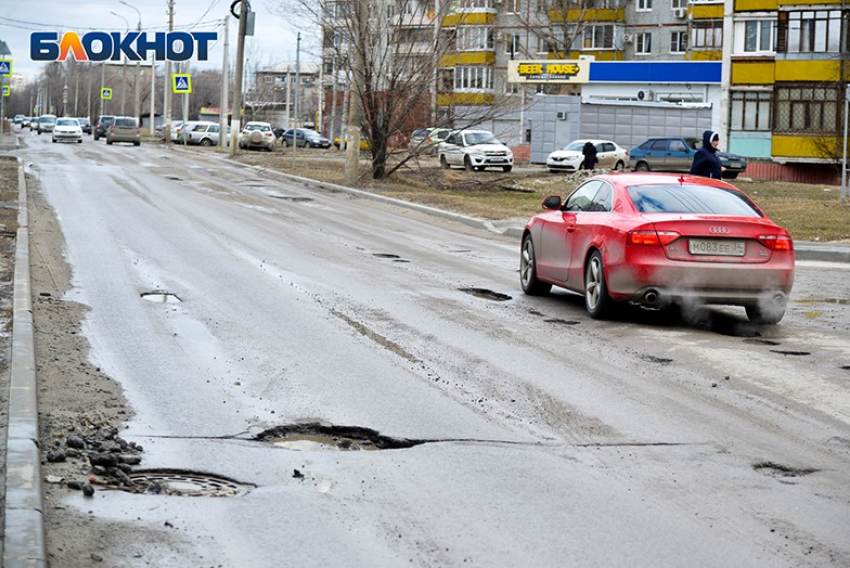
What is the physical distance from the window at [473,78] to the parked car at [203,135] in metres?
21.4

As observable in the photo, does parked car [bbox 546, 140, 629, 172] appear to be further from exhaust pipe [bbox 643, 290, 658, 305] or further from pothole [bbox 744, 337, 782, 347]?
pothole [bbox 744, 337, 782, 347]

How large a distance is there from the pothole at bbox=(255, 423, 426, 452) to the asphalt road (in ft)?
0.09

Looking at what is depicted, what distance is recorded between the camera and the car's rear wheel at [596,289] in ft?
38.2

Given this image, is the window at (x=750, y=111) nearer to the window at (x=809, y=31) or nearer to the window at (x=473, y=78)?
the window at (x=809, y=31)

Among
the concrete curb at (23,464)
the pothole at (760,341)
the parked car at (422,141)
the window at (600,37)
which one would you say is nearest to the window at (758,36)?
the parked car at (422,141)

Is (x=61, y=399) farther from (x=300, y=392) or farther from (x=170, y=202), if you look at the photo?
(x=170, y=202)

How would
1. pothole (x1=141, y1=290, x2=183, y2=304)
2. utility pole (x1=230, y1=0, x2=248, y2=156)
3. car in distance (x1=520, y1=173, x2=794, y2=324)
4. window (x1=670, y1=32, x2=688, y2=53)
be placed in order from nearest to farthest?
1. car in distance (x1=520, y1=173, x2=794, y2=324)
2. pothole (x1=141, y1=290, x2=183, y2=304)
3. utility pole (x1=230, y1=0, x2=248, y2=156)
4. window (x1=670, y1=32, x2=688, y2=53)

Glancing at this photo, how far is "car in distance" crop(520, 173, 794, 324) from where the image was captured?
11242mm

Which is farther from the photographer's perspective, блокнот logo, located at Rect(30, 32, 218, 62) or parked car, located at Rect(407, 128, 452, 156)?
блокнот logo, located at Rect(30, 32, 218, 62)

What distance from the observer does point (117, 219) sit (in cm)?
2112

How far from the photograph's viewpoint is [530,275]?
13.8 m

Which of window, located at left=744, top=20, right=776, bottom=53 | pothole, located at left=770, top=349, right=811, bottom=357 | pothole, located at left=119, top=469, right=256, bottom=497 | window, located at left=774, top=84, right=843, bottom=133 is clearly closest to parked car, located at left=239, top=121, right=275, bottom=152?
window, located at left=744, top=20, right=776, bottom=53

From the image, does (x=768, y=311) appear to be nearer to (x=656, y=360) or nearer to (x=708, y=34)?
(x=656, y=360)

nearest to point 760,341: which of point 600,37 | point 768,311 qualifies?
point 768,311
